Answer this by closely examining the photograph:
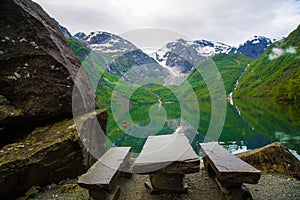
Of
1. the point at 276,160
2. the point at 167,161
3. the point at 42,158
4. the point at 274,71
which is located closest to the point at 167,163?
the point at 167,161

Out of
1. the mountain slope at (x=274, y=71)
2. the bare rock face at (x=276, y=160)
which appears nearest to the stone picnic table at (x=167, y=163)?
the bare rock face at (x=276, y=160)

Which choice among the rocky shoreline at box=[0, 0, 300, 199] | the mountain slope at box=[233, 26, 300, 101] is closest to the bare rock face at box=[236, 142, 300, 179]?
the rocky shoreline at box=[0, 0, 300, 199]

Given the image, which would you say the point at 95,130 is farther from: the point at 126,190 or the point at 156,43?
the point at 156,43

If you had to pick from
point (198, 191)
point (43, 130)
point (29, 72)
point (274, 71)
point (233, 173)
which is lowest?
point (198, 191)

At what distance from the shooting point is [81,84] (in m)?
7.61

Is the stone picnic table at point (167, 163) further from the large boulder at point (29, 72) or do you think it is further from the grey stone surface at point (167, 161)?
the large boulder at point (29, 72)

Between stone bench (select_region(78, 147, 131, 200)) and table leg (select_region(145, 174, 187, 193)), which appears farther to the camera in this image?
table leg (select_region(145, 174, 187, 193))

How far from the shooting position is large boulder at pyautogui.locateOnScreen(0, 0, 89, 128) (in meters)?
6.01

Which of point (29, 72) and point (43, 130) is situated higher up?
point (29, 72)

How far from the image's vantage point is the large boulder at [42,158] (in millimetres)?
4883

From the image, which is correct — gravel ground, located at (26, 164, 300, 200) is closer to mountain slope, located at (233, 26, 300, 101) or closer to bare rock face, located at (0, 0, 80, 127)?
bare rock face, located at (0, 0, 80, 127)

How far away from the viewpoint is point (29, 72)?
630cm

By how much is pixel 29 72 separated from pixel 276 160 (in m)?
8.00

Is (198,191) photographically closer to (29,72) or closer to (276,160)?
(276,160)
